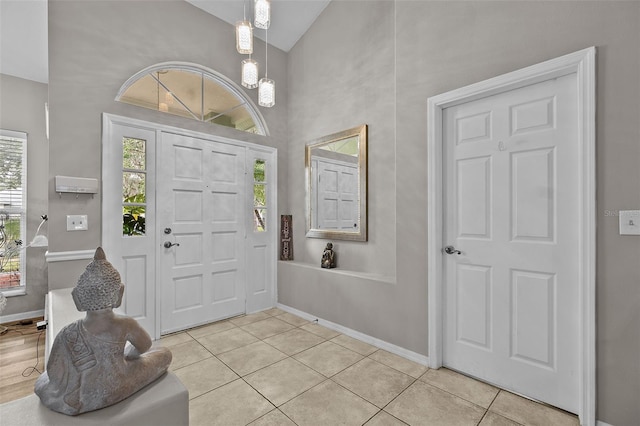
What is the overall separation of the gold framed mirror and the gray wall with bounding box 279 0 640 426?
0.12 m

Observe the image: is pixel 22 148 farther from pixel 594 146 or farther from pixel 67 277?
pixel 594 146

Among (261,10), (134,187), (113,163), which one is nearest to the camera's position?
(261,10)

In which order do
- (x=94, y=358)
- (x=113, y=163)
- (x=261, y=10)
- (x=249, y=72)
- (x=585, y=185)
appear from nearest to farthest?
(x=94, y=358) < (x=585, y=185) < (x=261, y=10) < (x=249, y=72) < (x=113, y=163)

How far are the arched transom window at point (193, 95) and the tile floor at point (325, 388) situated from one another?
7.67ft

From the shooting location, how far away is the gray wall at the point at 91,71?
97.0 inches

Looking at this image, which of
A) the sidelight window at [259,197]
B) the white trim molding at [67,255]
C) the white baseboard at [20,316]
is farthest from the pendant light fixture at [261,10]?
the white baseboard at [20,316]

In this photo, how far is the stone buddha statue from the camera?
0.90m

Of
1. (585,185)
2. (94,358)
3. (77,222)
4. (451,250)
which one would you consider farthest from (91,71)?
(585,185)

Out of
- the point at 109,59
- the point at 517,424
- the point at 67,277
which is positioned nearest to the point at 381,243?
the point at 517,424

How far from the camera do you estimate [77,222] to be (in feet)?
8.32

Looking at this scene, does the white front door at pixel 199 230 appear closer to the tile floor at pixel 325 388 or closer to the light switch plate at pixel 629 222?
the tile floor at pixel 325 388

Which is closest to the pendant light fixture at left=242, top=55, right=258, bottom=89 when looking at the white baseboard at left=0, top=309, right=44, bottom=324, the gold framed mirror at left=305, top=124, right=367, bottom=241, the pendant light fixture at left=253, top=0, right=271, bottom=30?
the pendant light fixture at left=253, top=0, right=271, bottom=30

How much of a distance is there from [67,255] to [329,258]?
2.35m

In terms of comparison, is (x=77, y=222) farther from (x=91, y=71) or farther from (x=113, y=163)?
(x=91, y=71)
